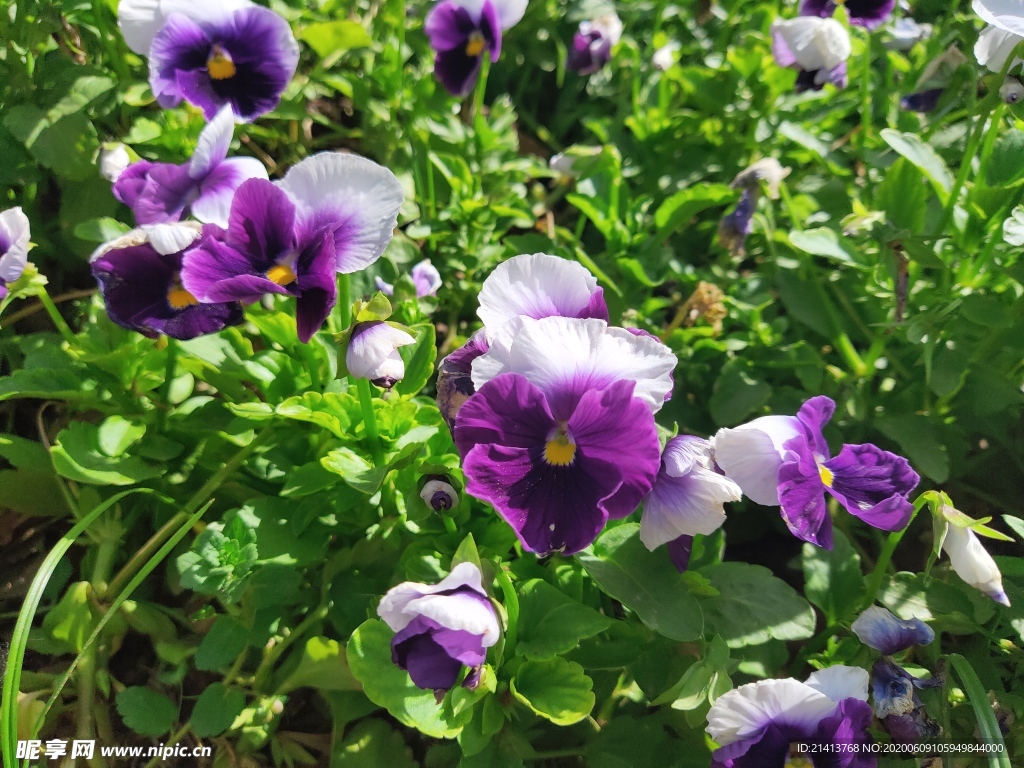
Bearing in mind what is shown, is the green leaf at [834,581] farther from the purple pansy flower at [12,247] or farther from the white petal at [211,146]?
the purple pansy flower at [12,247]

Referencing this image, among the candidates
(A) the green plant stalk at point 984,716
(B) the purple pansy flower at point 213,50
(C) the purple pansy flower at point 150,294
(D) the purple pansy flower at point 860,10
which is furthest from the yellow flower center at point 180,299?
(D) the purple pansy flower at point 860,10

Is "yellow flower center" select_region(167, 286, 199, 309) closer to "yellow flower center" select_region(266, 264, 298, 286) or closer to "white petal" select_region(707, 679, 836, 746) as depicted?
"yellow flower center" select_region(266, 264, 298, 286)

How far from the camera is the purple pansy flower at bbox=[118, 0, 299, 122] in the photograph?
54.8 inches

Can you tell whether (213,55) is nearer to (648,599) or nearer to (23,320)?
(23,320)

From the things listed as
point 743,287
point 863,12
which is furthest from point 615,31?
point 743,287

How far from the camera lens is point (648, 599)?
1.11 metres

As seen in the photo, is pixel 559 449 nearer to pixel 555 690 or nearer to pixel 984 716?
pixel 555 690

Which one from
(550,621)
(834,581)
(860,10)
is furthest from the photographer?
(860,10)

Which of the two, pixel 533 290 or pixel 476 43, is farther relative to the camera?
pixel 476 43

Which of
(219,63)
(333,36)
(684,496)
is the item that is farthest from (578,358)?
(333,36)

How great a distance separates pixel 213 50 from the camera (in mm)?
1454

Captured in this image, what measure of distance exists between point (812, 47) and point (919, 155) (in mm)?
544

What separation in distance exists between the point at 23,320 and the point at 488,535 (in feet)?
4.44

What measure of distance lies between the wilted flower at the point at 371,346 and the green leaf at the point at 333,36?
1.16m
